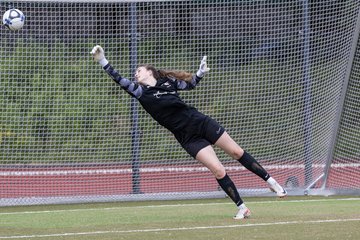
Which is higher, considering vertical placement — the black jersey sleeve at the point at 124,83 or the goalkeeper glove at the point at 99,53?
the goalkeeper glove at the point at 99,53

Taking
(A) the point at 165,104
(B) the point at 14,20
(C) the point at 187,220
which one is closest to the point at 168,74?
(A) the point at 165,104

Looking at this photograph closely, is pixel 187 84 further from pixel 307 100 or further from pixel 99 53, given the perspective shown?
pixel 307 100

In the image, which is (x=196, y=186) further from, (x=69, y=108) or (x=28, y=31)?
(x=28, y=31)

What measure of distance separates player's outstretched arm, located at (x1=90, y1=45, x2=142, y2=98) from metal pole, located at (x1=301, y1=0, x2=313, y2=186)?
521 cm

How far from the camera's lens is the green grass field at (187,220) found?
8.87 meters

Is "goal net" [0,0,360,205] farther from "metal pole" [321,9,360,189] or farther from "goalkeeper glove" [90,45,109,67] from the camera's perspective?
"goalkeeper glove" [90,45,109,67]

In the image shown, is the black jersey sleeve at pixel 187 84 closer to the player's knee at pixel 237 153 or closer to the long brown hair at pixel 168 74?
the long brown hair at pixel 168 74

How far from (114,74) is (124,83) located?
6.2 inches

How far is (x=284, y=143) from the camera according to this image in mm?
14742

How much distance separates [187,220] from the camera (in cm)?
1034

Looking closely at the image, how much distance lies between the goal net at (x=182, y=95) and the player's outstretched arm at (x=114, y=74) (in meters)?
4.21

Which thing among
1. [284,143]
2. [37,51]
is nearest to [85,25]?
[37,51]

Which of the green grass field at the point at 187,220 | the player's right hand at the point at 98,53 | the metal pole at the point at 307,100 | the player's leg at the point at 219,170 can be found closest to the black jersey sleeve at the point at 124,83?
the player's right hand at the point at 98,53

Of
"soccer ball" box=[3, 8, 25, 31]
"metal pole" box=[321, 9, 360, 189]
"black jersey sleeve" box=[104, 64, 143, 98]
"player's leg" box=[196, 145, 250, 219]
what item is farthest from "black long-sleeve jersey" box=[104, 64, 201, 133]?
"metal pole" box=[321, 9, 360, 189]
